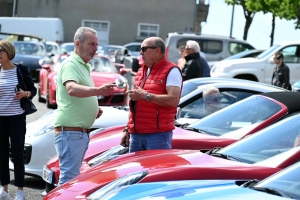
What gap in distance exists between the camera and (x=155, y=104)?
23.2 feet

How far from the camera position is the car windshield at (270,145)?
596 cm

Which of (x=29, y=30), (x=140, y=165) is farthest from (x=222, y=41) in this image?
(x=140, y=165)

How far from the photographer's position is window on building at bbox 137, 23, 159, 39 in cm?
5350

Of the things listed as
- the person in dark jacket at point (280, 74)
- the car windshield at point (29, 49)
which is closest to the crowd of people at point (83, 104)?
the person in dark jacket at point (280, 74)

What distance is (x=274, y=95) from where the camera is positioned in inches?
314

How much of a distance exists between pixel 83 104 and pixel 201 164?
4.78 ft

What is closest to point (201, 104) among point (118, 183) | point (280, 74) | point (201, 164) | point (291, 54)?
point (201, 164)

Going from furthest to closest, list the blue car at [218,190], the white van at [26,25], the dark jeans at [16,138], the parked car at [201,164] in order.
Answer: the white van at [26,25]
the dark jeans at [16,138]
the parked car at [201,164]
the blue car at [218,190]

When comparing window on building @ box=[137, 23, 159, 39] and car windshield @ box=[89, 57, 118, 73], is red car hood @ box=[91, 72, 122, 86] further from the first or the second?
window on building @ box=[137, 23, 159, 39]

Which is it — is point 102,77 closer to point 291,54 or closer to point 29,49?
point 291,54

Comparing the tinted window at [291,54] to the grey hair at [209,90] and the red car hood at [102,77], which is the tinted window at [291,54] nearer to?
the red car hood at [102,77]

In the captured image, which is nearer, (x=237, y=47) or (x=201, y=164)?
(x=201, y=164)

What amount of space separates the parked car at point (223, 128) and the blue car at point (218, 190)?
2.56 metres

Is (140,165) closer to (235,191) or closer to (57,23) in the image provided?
(235,191)
